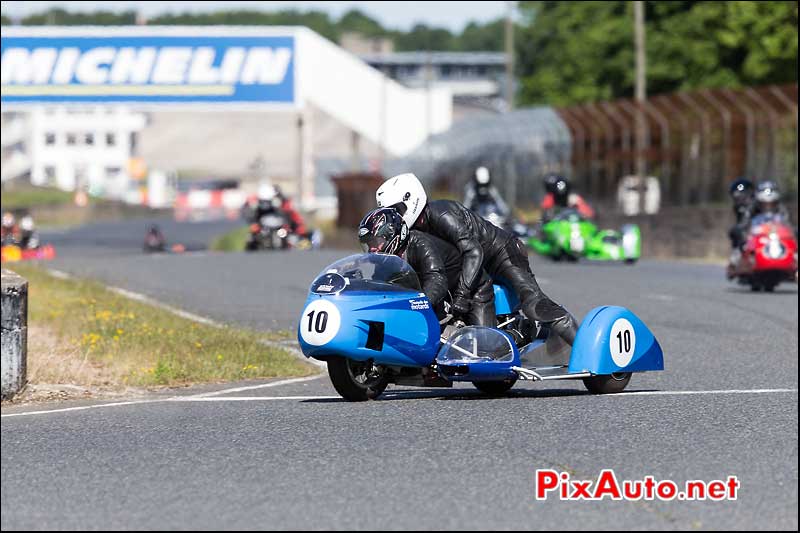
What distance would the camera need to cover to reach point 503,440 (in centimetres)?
837

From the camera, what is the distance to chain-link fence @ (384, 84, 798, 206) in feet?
105

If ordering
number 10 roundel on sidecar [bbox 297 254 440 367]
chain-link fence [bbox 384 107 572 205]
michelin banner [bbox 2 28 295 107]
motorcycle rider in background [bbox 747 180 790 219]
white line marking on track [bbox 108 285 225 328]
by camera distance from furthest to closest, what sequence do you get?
michelin banner [bbox 2 28 295 107] → chain-link fence [bbox 384 107 572 205] → motorcycle rider in background [bbox 747 180 790 219] → white line marking on track [bbox 108 285 225 328] → number 10 roundel on sidecar [bbox 297 254 440 367]

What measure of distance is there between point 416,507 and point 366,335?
9.60 ft

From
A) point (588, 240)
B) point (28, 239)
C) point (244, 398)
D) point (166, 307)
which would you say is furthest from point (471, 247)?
point (28, 239)

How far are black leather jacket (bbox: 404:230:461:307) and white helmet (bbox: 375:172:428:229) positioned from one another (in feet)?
0.37

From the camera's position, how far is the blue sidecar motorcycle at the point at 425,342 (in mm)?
9516

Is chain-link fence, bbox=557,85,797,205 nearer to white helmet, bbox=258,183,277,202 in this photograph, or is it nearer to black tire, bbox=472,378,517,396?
white helmet, bbox=258,183,277,202

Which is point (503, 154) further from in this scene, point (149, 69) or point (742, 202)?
point (742, 202)

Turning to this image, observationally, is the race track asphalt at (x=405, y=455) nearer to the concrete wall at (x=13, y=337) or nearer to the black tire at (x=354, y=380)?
the black tire at (x=354, y=380)

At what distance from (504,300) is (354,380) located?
127 centimetres

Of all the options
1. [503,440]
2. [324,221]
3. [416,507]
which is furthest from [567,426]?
[324,221]

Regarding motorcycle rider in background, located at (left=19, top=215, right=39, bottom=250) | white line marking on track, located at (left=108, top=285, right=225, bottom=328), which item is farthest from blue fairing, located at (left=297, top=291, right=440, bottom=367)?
motorcycle rider in background, located at (left=19, top=215, right=39, bottom=250)

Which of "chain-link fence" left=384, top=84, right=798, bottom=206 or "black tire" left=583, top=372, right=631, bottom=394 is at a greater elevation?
"chain-link fence" left=384, top=84, right=798, bottom=206

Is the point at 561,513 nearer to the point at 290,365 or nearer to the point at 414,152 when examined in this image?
the point at 290,365
